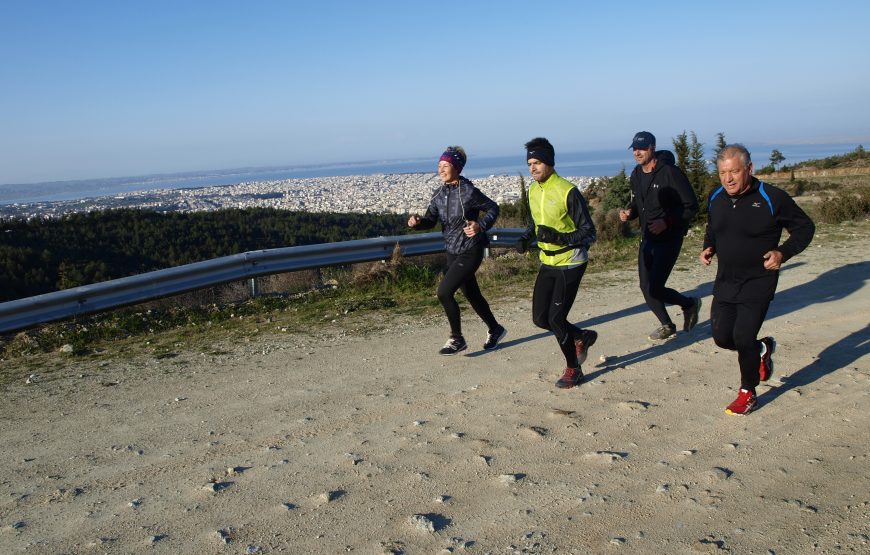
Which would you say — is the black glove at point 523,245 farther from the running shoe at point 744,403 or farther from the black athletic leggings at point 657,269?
the running shoe at point 744,403

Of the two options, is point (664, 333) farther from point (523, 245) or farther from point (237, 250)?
point (237, 250)

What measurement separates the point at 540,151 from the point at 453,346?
7.10ft

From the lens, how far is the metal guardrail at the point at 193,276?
800 centimetres

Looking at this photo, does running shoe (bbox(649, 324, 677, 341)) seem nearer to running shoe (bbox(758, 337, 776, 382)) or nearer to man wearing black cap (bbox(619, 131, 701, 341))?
man wearing black cap (bbox(619, 131, 701, 341))

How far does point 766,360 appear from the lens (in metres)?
5.24

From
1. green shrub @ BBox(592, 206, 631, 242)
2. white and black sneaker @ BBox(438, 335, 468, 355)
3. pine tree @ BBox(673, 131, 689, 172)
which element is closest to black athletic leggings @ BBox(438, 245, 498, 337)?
white and black sneaker @ BBox(438, 335, 468, 355)

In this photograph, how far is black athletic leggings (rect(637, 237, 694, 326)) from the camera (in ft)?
23.0

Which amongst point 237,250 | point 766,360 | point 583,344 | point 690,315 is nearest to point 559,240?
point 583,344

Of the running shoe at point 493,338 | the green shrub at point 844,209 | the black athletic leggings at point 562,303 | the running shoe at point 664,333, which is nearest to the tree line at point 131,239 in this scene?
the running shoe at point 493,338

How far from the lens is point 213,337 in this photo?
8047 millimetres

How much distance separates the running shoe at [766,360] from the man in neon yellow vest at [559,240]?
132 cm

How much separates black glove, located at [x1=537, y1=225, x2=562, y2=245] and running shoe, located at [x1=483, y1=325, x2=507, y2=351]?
167 cm

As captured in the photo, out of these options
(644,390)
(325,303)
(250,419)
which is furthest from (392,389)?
(325,303)

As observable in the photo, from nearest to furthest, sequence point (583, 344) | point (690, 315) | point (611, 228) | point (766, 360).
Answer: point (766, 360) < point (583, 344) < point (690, 315) < point (611, 228)
